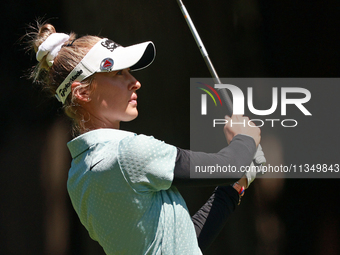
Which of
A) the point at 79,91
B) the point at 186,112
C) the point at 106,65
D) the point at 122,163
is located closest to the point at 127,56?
the point at 106,65

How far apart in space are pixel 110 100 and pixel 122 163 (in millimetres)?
232

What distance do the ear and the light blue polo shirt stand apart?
0.14m

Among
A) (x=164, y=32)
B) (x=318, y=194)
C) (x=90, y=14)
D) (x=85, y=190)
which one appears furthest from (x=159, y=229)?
(x=90, y=14)

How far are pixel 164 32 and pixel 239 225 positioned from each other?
123cm

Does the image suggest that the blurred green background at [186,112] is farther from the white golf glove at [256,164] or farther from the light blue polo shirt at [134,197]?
the light blue polo shirt at [134,197]

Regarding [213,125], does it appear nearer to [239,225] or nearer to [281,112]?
[281,112]

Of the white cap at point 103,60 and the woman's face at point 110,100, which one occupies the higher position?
the white cap at point 103,60

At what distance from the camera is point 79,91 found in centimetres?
104

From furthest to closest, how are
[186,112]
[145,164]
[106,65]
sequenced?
[186,112] < [106,65] < [145,164]

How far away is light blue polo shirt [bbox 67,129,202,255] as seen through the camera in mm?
865

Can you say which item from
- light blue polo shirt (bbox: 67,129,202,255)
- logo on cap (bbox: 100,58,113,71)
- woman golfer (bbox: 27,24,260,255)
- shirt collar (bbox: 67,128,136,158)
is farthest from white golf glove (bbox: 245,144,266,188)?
logo on cap (bbox: 100,58,113,71)

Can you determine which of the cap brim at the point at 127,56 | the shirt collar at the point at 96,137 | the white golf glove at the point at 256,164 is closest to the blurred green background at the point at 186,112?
the white golf glove at the point at 256,164

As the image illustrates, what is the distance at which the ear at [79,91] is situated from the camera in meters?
1.04

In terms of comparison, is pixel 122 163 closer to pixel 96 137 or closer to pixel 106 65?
pixel 96 137
